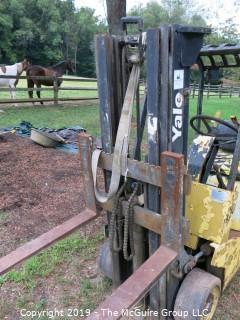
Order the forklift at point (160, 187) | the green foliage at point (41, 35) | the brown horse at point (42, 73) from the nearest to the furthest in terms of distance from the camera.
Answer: the forklift at point (160, 187) → the brown horse at point (42, 73) → the green foliage at point (41, 35)

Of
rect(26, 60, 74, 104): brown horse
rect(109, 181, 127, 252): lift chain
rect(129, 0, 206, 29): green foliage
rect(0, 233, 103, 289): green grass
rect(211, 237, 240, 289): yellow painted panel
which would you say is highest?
rect(129, 0, 206, 29): green foliage

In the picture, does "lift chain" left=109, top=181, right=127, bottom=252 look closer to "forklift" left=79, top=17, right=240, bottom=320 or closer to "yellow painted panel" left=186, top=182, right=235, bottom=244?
"forklift" left=79, top=17, right=240, bottom=320

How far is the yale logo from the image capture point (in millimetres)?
1935

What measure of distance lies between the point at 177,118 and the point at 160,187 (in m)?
0.42

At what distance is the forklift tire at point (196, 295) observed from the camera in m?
2.19

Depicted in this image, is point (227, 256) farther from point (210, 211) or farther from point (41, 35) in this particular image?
point (41, 35)

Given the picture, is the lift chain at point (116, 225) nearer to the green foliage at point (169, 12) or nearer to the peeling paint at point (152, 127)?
the peeling paint at point (152, 127)

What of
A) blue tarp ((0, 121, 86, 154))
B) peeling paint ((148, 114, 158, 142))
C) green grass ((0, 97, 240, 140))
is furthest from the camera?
green grass ((0, 97, 240, 140))

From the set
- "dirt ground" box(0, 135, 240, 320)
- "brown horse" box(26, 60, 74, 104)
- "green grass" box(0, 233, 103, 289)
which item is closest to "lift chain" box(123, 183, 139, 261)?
"dirt ground" box(0, 135, 240, 320)

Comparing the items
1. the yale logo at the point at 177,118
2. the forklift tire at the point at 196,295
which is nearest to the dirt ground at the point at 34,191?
the forklift tire at the point at 196,295

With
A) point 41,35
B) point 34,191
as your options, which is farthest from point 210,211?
A: point 41,35

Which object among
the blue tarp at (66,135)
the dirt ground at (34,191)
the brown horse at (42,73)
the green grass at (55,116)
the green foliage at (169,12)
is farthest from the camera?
the green foliage at (169,12)

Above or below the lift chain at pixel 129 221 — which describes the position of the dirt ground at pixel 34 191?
below

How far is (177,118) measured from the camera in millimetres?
1971
